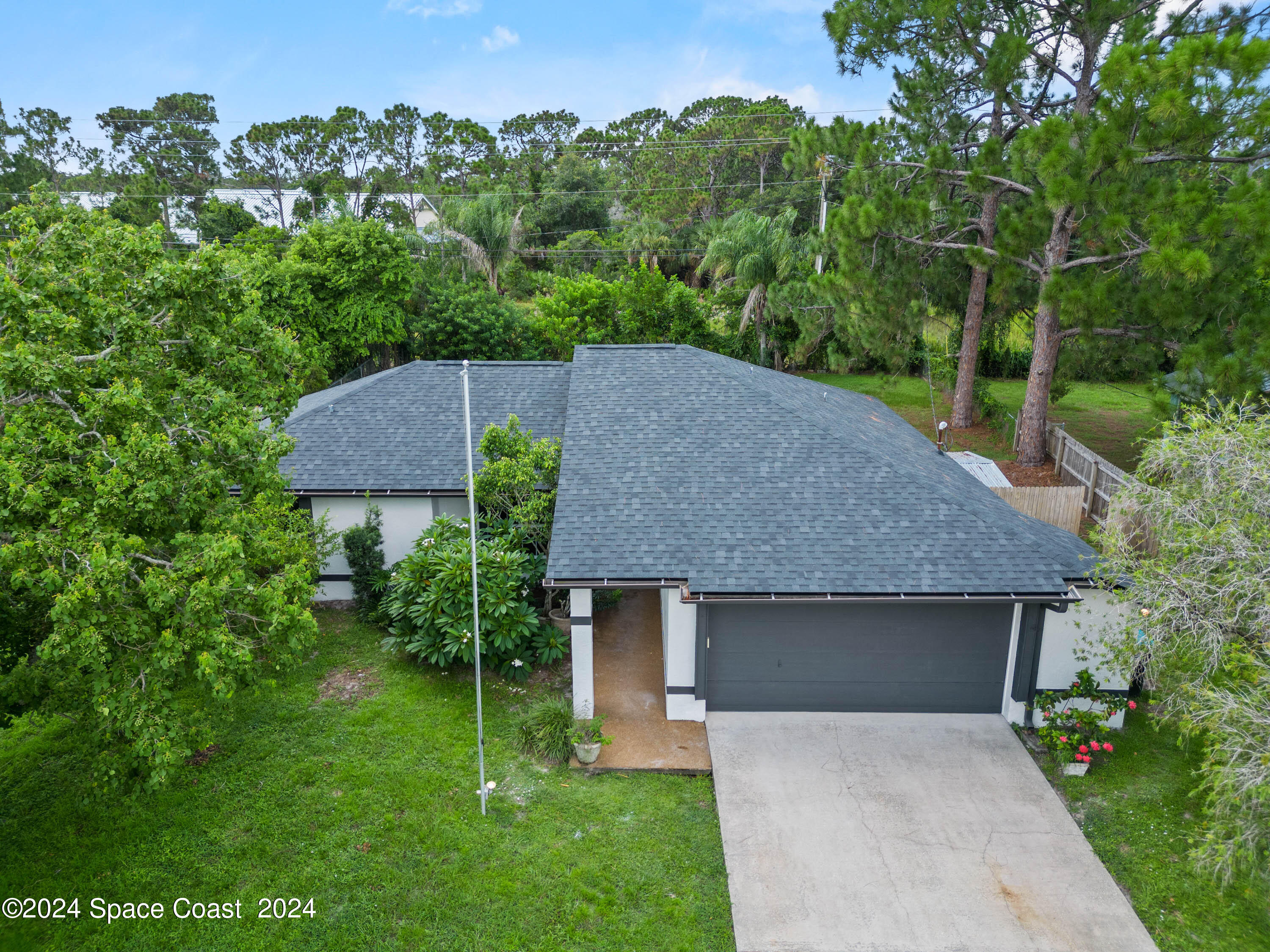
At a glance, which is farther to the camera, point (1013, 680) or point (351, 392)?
point (351, 392)

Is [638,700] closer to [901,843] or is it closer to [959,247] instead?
[901,843]

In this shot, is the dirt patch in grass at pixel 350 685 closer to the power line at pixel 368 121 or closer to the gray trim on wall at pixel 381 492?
the gray trim on wall at pixel 381 492

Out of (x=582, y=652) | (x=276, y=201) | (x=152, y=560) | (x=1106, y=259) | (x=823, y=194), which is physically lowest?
(x=582, y=652)

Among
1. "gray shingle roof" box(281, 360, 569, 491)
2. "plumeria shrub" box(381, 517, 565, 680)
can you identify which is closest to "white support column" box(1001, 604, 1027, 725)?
"plumeria shrub" box(381, 517, 565, 680)

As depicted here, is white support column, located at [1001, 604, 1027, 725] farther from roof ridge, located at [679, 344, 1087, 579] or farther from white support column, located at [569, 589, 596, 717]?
white support column, located at [569, 589, 596, 717]

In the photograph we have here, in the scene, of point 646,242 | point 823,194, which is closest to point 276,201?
point 646,242

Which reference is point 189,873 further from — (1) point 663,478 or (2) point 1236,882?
(2) point 1236,882

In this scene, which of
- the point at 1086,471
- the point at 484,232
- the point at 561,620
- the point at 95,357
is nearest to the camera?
the point at 95,357
